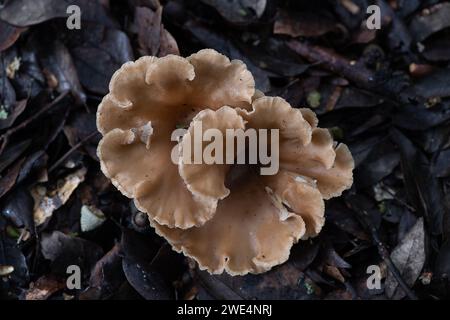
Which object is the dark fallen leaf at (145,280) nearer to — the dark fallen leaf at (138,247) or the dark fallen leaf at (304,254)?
the dark fallen leaf at (138,247)

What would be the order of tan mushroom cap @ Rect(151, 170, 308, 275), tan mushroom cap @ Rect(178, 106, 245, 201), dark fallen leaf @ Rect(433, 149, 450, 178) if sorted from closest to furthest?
tan mushroom cap @ Rect(178, 106, 245, 201)
tan mushroom cap @ Rect(151, 170, 308, 275)
dark fallen leaf @ Rect(433, 149, 450, 178)

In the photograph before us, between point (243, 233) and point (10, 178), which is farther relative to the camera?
point (10, 178)

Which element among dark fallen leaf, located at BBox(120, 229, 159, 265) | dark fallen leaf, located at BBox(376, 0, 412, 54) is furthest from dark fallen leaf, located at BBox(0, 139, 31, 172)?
dark fallen leaf, located at BBox(376, 0, 412, 54)

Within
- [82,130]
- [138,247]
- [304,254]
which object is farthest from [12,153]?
[304,254]

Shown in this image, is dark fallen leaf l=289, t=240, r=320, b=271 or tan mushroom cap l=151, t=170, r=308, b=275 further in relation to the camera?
dark fallen leaf l=289, t=240, r=320, b=271

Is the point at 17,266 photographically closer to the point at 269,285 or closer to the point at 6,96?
the point at 6,96

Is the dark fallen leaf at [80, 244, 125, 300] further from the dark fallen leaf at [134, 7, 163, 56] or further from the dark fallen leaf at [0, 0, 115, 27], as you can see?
the dark fallen leaf at [0, 0, 115, 27]
